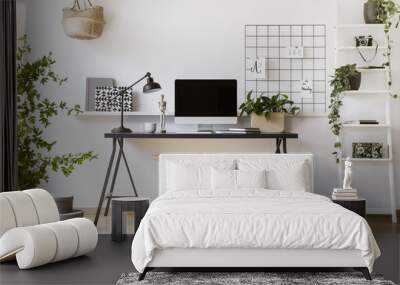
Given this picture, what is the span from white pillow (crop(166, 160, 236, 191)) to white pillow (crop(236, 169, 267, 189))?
199mm

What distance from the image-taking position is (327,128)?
6988mm

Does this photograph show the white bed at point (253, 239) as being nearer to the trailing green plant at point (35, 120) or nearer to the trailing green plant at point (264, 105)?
the trailing green plant at point (35, 120)

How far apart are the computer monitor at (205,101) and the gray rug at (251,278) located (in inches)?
107

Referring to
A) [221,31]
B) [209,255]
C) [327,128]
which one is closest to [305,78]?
[327,128]

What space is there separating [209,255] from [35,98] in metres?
3.67

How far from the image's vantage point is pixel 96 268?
14.5 ft

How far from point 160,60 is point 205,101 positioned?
27.8 inches

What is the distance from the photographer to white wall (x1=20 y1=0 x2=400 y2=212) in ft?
22.9

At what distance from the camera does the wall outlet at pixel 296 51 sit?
695cm

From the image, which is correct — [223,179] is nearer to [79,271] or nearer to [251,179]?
[251,179]

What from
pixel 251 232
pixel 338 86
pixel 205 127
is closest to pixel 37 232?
pixel 251 232

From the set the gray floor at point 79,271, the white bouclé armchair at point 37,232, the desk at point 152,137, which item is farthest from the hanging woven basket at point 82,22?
the gray floor at point 79,271

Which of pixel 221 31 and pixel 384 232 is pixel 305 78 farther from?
pixel 384 232

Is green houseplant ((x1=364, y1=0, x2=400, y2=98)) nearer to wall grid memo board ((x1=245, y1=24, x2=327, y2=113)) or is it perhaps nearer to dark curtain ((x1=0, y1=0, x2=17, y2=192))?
wall grid memo board ((x1=245, y1=24, x2=327, y2=113))
